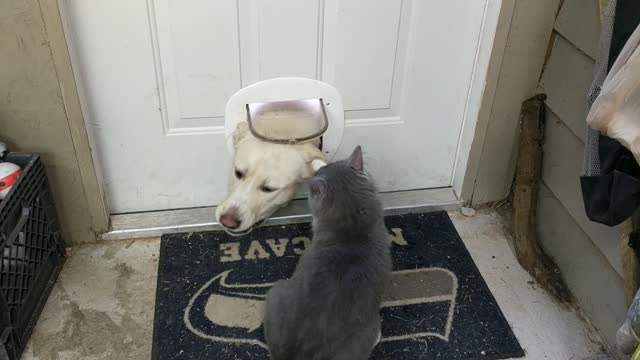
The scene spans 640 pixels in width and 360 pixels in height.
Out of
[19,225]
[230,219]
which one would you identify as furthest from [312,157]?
[19,225]

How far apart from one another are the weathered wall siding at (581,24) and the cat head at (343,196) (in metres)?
0.70

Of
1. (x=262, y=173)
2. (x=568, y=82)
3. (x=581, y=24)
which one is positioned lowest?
(x=262, y=173)

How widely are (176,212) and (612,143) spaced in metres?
1.30

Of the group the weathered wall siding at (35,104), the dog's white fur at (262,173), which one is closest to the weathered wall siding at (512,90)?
the dog's white fur at (262,173)

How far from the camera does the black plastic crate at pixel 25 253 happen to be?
4.44ft

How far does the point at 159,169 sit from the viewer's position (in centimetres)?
177

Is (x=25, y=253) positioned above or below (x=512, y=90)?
below

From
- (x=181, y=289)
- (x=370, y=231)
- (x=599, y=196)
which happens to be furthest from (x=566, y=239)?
(x=181, y=289)

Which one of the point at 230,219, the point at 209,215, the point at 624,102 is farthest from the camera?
the point at 209,215

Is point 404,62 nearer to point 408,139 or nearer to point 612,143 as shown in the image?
point 408,139

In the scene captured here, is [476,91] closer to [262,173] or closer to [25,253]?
[262,173]

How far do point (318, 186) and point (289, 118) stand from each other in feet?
1.00

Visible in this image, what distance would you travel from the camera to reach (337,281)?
48.9 inches

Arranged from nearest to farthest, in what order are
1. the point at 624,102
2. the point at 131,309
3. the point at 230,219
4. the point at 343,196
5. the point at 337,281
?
the point at 624,102 → the point at 337,281 → the point at 343,196 → the point at 230,219 → the point at 131,309
